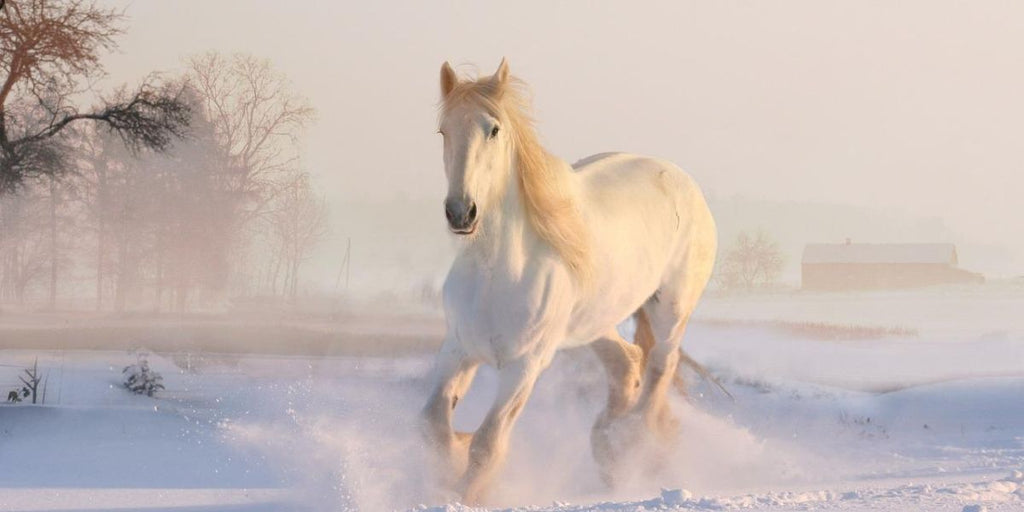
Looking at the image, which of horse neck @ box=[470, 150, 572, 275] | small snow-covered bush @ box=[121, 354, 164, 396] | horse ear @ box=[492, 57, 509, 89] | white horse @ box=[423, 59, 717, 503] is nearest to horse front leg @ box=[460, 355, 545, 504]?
white horse @ box=[423, 59, 717, 503]

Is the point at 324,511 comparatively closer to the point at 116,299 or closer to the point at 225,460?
the point at 225,460

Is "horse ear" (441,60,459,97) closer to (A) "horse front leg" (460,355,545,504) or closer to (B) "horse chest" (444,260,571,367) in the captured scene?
(B) "horse chest" (444,260,571,367)

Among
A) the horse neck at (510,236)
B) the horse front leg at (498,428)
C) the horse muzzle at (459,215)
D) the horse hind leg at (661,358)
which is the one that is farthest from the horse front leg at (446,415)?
the horse hind leg at (661,358)

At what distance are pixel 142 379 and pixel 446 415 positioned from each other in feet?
23.7

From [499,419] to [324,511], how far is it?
130cm

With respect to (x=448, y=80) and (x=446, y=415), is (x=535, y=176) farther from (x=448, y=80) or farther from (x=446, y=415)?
(x=446, y=415)

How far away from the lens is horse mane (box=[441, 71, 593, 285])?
6070 mm

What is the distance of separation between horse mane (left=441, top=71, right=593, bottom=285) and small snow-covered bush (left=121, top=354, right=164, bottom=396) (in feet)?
24.5

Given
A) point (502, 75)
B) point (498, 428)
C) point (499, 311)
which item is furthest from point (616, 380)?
point (502, 75)

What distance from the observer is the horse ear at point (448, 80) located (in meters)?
6.18

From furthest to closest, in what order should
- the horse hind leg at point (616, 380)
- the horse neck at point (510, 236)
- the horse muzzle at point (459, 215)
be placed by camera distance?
the horse hind leg at point (616, 380) → the horse neck at point (510, 236) → the horse muzzle at point (459, 215)

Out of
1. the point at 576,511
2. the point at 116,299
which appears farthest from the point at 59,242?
the point at 576,511

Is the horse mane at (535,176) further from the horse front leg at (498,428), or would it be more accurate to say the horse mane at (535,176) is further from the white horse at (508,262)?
the horse front leg at (498,428)

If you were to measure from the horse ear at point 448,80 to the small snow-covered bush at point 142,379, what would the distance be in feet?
25.1
